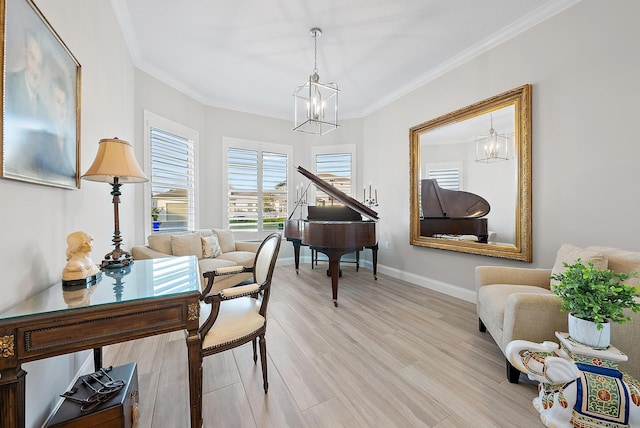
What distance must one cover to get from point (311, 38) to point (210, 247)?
2.91 m

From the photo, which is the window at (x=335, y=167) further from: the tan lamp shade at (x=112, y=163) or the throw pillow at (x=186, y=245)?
the tan lamp shade at (x=112, y=163)

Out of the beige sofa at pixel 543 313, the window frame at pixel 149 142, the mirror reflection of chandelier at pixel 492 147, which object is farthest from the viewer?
the window frame at pixel 149 142

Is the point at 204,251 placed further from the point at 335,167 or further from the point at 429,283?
the point at 429,283

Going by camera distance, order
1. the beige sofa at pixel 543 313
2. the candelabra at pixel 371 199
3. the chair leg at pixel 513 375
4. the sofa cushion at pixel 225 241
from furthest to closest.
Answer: the candelabra at pixel 371 199, the sofa cushion at pixel 225 241, the chair leg at pixel 513 375, the beige sofa at pixel 543 313

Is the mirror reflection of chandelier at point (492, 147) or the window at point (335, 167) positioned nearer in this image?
the mirror reflection of chandelier at point (492, 147)

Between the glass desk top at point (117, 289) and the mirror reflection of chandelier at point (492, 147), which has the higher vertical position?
the mirror reflection of chandelier at point (492, 147)

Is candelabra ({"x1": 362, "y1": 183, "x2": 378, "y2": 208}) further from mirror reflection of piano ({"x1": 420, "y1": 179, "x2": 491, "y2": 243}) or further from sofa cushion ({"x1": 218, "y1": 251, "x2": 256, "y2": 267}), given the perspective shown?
sofa cushion ({"x1": 218, "y1": 251, "x2": 256, "y2": 267})

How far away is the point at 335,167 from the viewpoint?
497 cm

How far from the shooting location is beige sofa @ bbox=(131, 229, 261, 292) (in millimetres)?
2846

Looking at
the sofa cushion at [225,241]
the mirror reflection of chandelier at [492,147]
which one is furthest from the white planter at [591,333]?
the sofa cushion at [225,241]

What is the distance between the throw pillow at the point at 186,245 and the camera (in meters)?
3.04

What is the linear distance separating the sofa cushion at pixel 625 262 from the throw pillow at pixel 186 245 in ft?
12.8

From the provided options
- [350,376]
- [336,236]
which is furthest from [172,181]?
[350,376]

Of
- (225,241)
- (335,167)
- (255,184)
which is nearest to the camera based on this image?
(225,241)
